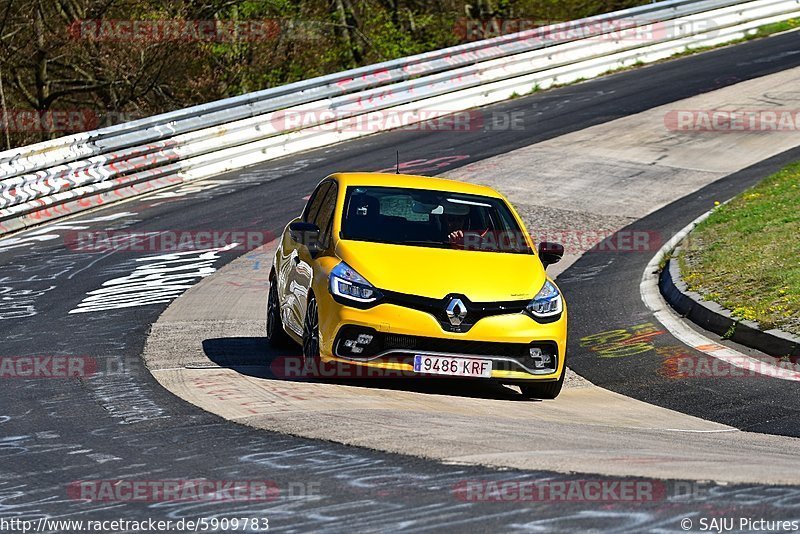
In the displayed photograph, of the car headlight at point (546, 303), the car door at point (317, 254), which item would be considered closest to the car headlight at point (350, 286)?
the car door at point (317, 254)

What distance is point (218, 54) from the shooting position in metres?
31.1

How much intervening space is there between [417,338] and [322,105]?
15.5m

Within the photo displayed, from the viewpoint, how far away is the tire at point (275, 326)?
11.0m

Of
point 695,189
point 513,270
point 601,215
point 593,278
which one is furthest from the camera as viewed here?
point 695,189

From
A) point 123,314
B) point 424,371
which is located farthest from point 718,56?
point 424,371

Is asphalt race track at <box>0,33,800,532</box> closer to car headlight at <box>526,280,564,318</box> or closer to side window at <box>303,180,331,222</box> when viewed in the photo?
car headlight at <box>526,280,564,318</box>

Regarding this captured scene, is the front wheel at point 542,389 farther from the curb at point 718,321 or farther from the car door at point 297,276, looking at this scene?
the curb at point 718,321

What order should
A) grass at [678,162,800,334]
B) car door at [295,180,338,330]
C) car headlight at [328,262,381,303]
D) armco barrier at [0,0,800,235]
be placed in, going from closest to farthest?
car headlight at [328,262,381,303]
car door at [295,180,338,330]
grass at [678,162,800,334]
armco barrier at [0,0,800,235]

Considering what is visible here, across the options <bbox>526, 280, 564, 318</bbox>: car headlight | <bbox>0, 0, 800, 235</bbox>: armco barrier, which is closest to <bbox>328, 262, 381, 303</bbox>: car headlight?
<bbox>526, 280, 564, 318</bbox>: car headlight

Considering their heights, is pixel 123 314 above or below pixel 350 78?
below

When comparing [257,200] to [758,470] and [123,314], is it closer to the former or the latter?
[123,314]

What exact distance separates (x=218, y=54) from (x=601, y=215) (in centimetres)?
1585

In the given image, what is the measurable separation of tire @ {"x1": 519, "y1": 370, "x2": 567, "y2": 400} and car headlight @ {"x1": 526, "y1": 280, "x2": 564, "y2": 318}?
482 millimetres

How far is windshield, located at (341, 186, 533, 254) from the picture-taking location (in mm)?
10008
